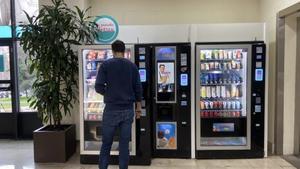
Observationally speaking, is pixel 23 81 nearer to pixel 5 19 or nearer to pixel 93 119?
pixel 5 19

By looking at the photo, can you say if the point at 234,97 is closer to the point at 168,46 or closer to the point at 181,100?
the point at 181,100

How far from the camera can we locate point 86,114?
15.4 feet

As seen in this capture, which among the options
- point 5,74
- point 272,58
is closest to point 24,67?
point 5,74

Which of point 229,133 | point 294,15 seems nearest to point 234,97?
point 229,133

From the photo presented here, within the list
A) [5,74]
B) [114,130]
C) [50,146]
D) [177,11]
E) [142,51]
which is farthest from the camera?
[5,74]

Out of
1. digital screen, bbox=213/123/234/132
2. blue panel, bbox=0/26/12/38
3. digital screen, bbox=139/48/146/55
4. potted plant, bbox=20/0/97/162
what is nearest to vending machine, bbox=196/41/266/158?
→ digital screen, bbox=213/123/234/132

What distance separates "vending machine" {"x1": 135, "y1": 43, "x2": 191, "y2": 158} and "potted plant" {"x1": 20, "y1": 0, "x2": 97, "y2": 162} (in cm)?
109

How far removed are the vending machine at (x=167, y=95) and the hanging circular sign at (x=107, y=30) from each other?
68 centimetres

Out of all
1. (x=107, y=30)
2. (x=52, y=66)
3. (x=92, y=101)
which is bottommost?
(x=92, y=101)

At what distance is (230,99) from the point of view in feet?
16.1

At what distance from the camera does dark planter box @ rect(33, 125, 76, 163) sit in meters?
4.65

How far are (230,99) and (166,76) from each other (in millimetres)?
1083

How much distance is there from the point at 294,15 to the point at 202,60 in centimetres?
147

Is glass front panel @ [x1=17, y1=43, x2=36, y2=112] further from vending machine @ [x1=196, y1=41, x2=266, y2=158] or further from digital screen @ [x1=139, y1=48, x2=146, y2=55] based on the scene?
vending machine @ [x1=196, y1=41, x2=266, y2=158]
